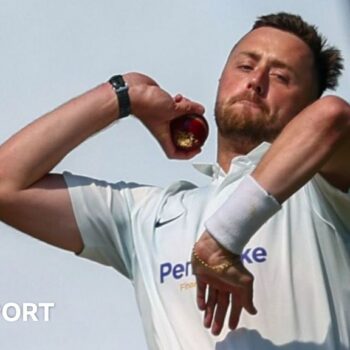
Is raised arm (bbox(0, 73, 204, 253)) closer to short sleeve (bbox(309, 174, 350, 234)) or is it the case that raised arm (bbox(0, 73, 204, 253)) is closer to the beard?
the beard

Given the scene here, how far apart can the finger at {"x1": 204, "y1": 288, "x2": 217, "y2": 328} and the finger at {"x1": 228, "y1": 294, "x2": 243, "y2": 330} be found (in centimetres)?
2

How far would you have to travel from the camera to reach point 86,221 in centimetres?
174

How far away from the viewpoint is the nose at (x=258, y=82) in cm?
181

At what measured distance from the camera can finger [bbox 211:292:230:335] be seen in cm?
147

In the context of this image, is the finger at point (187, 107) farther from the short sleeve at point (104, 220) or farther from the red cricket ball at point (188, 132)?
the short sleeve at point (104, 220)

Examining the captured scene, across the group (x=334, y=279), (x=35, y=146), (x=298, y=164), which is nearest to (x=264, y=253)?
(x=334, y=279)

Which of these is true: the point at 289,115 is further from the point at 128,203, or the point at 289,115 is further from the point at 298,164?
the point at 298,164

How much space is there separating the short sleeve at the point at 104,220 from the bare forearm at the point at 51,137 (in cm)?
5

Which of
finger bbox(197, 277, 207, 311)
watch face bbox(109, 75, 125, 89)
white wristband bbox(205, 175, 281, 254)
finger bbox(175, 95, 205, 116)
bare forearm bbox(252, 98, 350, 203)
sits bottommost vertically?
finger bbox(197, 277, 207, 311)

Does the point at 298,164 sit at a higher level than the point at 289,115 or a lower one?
lower

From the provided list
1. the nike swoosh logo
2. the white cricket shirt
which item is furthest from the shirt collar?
the nike swoosh logo

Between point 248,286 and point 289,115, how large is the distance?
42 cm

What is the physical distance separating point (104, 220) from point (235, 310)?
31cm

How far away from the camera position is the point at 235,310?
149 cm
